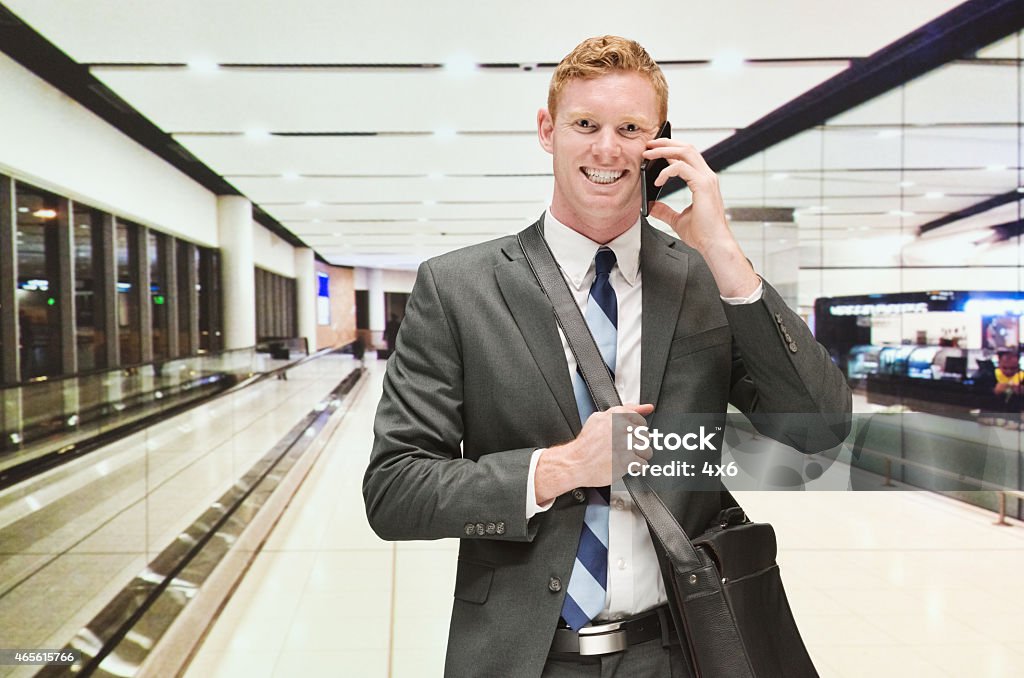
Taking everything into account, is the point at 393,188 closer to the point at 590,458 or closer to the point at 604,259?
the point at 604,259

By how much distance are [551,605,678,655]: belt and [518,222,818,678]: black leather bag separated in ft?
0.30

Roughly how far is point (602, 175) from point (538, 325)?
10.6 inches

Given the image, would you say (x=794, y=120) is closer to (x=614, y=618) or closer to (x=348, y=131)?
(x=348, y=131)

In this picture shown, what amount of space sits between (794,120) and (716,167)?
162 cm

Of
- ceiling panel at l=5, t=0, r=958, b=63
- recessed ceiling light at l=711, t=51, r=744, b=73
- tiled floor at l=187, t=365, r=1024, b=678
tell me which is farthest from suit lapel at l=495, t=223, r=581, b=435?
recessed ceiling light at l=711, t=51, r=744, b=73

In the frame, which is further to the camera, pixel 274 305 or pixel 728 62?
pixel 274 305

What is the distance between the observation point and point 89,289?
8695 mm

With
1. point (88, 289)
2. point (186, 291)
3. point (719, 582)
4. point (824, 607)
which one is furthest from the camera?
point (186, 291)

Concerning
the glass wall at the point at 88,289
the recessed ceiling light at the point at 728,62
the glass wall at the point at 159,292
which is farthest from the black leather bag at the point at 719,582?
the glass wall at the point at 159,292

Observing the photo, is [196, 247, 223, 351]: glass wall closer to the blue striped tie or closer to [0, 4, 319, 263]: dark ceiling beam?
[0, 4, 319, 263]: dark ceiling beam

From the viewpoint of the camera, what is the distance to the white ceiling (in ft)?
17.4

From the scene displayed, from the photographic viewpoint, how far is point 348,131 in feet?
27.5

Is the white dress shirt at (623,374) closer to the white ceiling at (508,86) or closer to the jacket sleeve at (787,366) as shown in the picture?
the jacket sleeve at (787,366)

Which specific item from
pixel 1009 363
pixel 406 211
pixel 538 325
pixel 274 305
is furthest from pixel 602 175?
pixel 274 305
